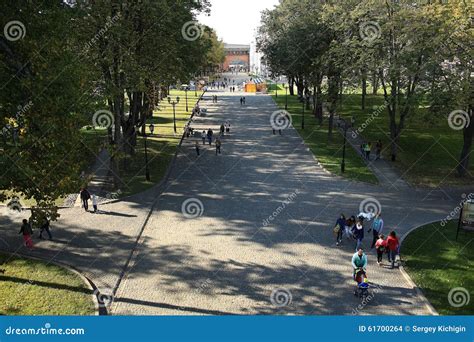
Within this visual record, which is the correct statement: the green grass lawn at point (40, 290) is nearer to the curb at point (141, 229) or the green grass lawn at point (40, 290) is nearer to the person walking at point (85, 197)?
the curb at point (141, 229)

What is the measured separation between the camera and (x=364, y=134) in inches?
1389

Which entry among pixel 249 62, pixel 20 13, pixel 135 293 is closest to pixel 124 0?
pixel 20 13

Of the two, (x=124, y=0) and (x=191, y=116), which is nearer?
(x=124, y=0)

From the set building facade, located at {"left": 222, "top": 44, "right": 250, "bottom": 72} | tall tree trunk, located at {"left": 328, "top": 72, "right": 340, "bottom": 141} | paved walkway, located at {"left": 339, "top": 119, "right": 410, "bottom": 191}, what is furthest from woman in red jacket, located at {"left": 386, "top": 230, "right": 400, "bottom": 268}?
building facade, located at {"left": 222, "top": 44, "right": 250, "bottom": 72}

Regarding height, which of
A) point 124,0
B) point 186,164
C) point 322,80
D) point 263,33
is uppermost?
point 263,33

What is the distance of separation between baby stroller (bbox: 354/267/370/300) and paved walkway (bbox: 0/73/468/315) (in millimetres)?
298

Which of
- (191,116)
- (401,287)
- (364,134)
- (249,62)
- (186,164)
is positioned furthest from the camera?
(249,62)

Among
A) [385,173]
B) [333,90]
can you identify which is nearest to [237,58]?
[333,90]

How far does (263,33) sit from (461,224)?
44.9 meters

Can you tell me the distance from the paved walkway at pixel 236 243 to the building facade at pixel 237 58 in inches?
5487

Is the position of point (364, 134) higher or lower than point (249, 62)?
lower

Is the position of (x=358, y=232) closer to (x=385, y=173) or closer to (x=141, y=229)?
(x=141, y=229)

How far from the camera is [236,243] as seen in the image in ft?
52.3

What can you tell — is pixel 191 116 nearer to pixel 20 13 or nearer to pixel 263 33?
pixel 263 33
